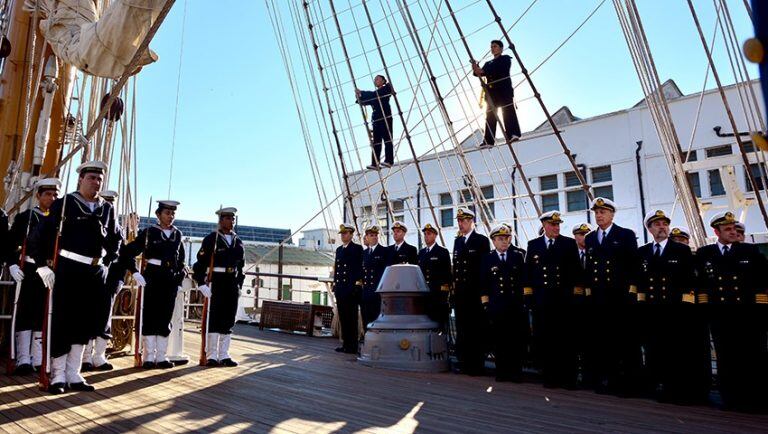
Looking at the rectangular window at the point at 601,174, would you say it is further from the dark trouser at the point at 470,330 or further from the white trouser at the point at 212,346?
the white trouser at the point at 212,346

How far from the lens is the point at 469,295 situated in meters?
4.88

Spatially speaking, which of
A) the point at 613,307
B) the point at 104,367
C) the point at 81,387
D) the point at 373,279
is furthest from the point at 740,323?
the point at 104,367

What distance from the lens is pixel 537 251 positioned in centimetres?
426

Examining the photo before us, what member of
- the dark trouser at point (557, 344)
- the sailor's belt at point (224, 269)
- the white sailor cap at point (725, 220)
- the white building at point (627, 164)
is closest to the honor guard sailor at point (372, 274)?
the sailor's belt at point (224, 269)

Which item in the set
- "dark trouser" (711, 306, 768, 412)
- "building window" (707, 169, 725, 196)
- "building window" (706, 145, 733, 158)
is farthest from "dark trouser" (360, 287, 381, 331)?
"building window" (707, 169, 725, 196)

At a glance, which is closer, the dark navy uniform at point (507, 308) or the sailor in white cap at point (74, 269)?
the sailor in white cap at point (74, 269)

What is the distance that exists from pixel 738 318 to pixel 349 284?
403 centimetres

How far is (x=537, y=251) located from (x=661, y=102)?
186 centimetres

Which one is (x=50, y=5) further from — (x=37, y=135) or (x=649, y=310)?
(x=649, y=310)

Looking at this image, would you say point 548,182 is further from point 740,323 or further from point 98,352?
point 98,352

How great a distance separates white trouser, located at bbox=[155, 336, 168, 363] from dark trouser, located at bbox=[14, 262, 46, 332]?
2.89 feet

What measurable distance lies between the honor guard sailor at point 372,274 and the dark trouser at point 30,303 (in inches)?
123

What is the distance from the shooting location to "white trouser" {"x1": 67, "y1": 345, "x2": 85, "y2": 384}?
11.3ft

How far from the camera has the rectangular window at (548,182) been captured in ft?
51.2
